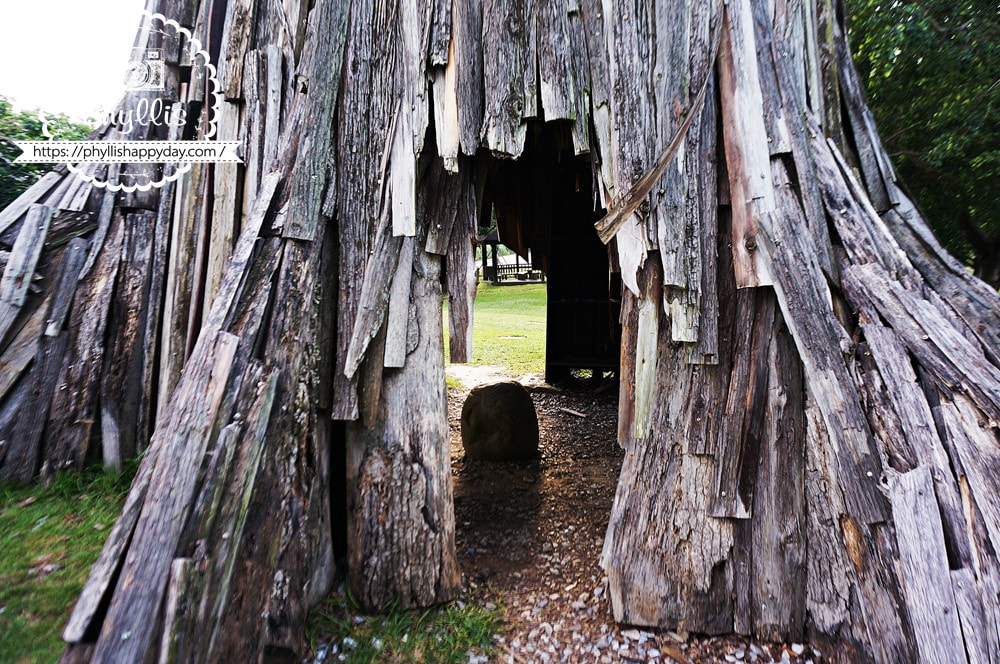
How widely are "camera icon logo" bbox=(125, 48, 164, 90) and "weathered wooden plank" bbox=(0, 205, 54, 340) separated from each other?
1093mm

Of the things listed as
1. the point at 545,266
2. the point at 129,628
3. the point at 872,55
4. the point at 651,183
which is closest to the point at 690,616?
the point at 651,183

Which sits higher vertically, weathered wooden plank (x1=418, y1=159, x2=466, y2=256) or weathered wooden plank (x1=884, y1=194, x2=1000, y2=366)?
weathered wooden plank (x1=418, y1=159, x2=466, y2=256)

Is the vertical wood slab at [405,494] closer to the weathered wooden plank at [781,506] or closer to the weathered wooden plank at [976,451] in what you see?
the weathered wooden plank at [781,506]

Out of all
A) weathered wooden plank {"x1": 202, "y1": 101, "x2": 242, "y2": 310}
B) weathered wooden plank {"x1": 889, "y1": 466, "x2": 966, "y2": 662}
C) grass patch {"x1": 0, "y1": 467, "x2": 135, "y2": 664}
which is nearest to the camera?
weathered wooden plank {"x1": 889, "y1": 466, "x2": 966, "y2": 662}

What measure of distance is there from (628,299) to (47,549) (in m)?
3.62

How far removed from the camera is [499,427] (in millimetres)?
5398

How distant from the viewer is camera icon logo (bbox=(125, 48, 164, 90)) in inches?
127

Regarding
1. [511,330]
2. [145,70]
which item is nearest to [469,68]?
[145,70]

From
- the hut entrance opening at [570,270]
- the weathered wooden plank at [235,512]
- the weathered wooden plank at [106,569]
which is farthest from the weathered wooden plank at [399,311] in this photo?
the hut entrance opening at [570,270]

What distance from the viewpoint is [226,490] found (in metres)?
1.96

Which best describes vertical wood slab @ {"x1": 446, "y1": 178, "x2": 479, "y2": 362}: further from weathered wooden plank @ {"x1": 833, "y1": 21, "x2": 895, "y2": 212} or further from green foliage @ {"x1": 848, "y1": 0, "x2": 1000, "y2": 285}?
green foliage @ {"x1": 848, "y1": 0, "x2": 1000, "y2": 285}

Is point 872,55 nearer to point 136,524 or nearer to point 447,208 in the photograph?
point 447,208

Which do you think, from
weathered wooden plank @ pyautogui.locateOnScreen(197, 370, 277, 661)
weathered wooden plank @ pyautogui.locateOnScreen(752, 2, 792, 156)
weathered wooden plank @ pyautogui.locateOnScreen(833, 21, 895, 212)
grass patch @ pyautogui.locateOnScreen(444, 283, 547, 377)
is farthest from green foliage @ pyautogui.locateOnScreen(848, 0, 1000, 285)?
weathered wooden plank @ pyautogui.locateOnScreen(197, 370, 277, 661)

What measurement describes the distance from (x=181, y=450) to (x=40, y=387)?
2.19m
